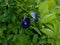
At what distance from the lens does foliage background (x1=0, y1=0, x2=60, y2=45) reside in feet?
3.76

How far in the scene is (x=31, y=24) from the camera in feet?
3.86

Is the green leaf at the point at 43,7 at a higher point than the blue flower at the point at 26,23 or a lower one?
higher

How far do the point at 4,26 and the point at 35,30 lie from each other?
17 cm

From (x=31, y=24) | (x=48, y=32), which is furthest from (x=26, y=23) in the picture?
(x=48, y=32)

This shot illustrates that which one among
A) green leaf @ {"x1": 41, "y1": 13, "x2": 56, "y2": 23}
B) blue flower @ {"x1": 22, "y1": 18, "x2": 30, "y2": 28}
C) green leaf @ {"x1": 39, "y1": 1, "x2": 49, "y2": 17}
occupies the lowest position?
blue flower @ {"x1": 22, "y1": 18, "x2": 30, "y2": 28}

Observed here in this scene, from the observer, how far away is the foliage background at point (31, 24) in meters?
1.15

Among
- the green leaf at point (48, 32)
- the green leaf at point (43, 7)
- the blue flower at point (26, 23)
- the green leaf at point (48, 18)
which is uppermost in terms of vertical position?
the green leaf at point (43, 7)

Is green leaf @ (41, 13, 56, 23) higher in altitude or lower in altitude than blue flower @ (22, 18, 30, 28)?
higher

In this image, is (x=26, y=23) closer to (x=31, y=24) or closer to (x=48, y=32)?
(x=31, y=24)

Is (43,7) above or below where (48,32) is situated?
above

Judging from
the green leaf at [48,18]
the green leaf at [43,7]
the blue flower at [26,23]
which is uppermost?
the green leaf at [43,7]

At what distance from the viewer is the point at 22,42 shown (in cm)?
118

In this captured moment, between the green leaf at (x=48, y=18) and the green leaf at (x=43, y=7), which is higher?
the green leaf at (x=43, y=7)

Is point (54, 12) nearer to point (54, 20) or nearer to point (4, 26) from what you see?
point (54, 20)
